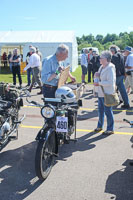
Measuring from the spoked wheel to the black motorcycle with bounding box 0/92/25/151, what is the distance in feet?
2.87

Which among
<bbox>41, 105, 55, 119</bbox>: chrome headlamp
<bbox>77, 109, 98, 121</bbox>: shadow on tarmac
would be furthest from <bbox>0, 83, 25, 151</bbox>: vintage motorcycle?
<bbox>77, 109, 98, 121</bbox>: shadow on tarmac

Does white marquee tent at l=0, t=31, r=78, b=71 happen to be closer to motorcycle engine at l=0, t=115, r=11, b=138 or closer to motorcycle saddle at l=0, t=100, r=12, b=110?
motorcycle saddle at l=0, t=100, r=12, b=110

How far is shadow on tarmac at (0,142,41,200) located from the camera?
10.6ft

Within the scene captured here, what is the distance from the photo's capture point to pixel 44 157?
354 cm

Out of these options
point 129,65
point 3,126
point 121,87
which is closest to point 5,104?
point 3,126

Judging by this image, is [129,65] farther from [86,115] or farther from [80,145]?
[80,145]

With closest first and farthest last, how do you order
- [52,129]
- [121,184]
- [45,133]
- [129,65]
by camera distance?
[121,184], [45,133], [52,129], [129,65]

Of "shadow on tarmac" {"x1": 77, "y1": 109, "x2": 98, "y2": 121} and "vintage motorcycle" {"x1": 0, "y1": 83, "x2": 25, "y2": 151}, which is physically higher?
"vintage motorcycle" {"x1": 0, "y1": 83, "x2": 25, "y2": 151}

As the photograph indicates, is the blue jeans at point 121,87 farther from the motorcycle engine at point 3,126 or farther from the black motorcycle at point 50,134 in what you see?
the motorcycle engine at point 3,126

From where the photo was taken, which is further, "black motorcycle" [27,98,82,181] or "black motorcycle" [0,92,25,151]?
"black motorcycle" [0,92,25,151]

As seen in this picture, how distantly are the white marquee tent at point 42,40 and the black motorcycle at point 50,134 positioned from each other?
52.2 ft

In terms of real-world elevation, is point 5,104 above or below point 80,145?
above

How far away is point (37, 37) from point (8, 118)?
55.5 feet

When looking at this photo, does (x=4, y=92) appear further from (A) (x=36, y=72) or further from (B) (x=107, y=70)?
(A) (x=36, y=72)
